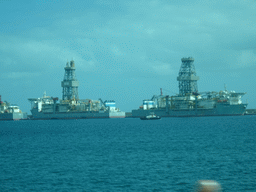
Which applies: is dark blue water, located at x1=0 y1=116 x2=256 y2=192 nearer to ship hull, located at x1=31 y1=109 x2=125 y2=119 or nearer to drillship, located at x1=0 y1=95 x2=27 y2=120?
ship hull, located at x1=31 y1=109 x2=125 y2=119

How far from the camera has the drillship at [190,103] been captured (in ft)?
523

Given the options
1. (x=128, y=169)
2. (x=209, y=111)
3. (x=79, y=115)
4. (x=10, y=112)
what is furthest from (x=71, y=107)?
(x=128, y=169)

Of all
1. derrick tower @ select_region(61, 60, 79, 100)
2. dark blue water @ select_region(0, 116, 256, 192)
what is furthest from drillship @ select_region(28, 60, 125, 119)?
dark blue water @ select_region(0, 116, 256, 192)

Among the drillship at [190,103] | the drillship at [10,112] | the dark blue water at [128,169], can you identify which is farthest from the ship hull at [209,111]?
the dark blue water at [128,169]

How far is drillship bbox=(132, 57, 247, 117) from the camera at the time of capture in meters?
159

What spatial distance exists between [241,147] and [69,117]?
146622 millimetres

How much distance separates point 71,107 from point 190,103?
58.3 m

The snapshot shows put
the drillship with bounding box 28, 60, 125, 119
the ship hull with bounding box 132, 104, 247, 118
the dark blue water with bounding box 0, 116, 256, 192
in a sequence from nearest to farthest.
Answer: the dark blue water with bounding box 0, 116, 256, 192 < the ship hull with bounding box 132, 104, 247, 118 < the drillship with bounding box 28, 60, 125, 119

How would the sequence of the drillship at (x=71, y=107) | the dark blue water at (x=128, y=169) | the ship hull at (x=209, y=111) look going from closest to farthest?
the dark blue water at (x=128, y=169), the ship hull at (x=209, y=111), the drillship at (x=71, y=107)

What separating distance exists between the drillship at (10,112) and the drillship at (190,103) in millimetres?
60069

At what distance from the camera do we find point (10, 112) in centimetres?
19025

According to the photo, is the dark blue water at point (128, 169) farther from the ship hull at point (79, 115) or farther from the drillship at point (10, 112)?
the drillship at point (10, 112)

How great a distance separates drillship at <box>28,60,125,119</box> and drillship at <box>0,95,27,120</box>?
23.3 ft

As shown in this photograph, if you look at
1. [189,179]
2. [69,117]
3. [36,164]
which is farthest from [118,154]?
[69,117]
